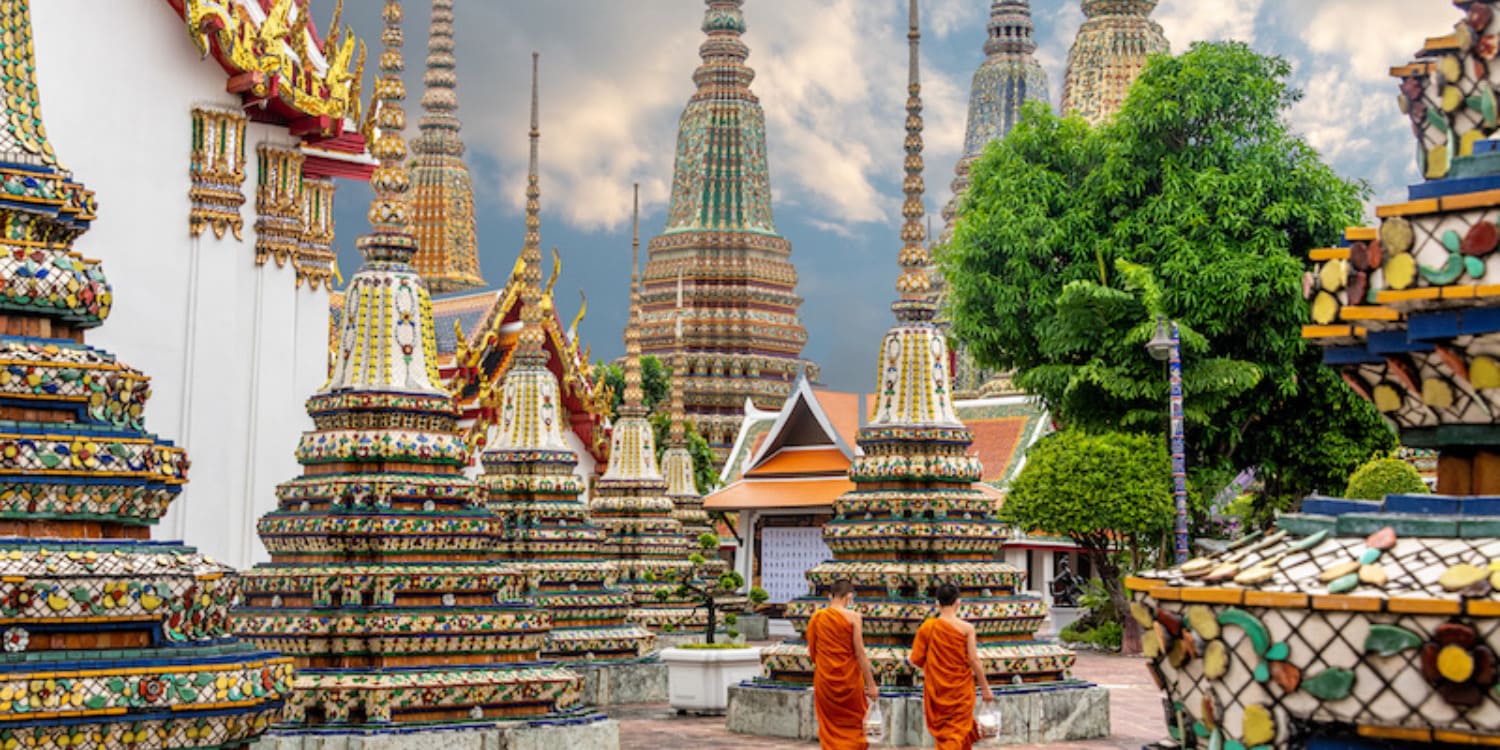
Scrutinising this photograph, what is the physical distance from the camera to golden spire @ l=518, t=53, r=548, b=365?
19500 mm

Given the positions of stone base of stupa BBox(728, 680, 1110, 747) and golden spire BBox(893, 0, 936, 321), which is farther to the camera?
golden spire BBox(893, 0, 936, 321)

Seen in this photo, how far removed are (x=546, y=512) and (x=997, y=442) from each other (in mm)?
18721

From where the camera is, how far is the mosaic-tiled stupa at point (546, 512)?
64.3 feet

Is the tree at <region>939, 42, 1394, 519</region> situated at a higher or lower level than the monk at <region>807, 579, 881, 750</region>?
higher

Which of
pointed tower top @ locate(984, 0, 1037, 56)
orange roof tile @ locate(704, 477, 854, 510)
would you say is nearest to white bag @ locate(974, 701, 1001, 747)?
orange roof tile @ locate(704, 477, 854, 510)

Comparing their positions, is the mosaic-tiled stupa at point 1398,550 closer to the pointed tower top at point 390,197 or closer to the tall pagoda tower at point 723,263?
the pointed tower top at point 390,197

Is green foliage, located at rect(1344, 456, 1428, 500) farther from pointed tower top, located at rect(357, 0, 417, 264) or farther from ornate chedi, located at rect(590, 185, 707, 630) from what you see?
pointed tower top, located at rect(357, 0, 417, 264)

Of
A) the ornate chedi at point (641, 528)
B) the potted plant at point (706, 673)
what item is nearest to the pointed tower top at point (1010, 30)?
the ornate chedi at point (641, 528)

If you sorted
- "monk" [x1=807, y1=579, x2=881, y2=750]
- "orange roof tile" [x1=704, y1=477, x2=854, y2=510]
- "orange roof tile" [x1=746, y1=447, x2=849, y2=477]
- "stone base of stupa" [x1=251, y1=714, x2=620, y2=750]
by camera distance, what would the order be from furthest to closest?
1. "orange roof tile" [x1=746, y1=447, x2=849, y2=477]
2. "orange roof tile" [x1=704, y1=477, x2=854, y2=510]
3. "stone base of stupa" [x1=251, y1=714, x2=620, y2=750]
4. "monk" [x1=807, y1=579, x2=881, y2=750]

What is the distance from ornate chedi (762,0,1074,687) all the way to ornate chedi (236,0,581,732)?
357 cm

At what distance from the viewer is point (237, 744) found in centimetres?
722

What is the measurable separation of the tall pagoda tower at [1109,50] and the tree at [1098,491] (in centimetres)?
2400

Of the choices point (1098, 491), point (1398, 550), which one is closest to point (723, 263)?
point (1098, 491)

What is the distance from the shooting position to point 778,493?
36188 millimetres
